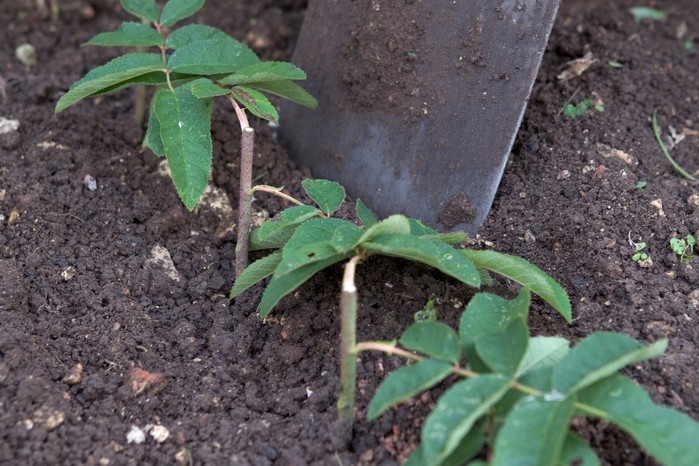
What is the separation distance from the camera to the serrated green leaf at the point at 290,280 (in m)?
1.48

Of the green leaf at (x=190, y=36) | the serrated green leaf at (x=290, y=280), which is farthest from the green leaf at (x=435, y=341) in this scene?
the green leaf at (x=190, y=36)

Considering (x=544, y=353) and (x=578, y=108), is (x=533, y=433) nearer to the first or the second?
(x=544, y=353)

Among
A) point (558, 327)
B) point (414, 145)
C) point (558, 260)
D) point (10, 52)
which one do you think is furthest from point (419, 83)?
point (10, 52)

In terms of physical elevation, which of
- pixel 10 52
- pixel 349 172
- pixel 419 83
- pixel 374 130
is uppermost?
pixel 419 83

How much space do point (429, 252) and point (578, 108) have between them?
933 millimetres

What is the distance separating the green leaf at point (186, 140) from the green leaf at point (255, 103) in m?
0.08

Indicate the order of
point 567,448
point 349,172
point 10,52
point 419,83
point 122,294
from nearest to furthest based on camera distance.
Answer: point 567,448 → point 122,294 → point 419,83 → point 349,172 → point 10,52

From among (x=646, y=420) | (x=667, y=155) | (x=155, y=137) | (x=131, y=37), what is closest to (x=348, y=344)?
(x=646, y=420)

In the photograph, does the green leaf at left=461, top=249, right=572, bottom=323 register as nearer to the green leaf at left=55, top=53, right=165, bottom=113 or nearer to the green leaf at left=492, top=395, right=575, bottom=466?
the green leaf at left=492, top=395, right=575, bottom=466

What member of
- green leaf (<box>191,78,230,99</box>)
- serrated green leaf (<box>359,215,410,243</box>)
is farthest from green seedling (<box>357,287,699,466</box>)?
green leaf (<box>191,78,230,99</box>)

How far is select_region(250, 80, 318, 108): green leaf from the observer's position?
73.7 inches

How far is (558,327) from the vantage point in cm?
164

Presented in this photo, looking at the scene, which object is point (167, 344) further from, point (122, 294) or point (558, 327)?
point (558, 327)

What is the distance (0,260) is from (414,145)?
1007mm
